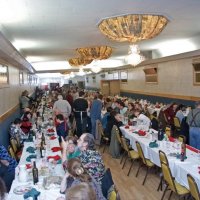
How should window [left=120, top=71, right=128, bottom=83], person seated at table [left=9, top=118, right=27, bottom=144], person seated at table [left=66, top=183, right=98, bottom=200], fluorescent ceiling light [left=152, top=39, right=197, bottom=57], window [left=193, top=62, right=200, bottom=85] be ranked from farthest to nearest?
window [left=120, top=71, right=128, bottom=83], window [left=193, top=62, right=200, bottom=85], fluorescent ceiling light [left=152, top=39, right=197, bottom=57], person seated at table [left=9, top=118, right=27, bottom=144], person seated at table [left=66, top=183, right=98, bottom=200]

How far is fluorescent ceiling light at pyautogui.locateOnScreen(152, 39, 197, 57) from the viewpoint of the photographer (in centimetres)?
1104

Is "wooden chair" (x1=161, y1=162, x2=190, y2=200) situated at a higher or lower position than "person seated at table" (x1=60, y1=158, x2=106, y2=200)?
lower

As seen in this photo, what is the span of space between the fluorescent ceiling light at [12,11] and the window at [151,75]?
10.8 m

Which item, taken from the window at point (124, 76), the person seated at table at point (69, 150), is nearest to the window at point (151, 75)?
the window at point (124, 76)

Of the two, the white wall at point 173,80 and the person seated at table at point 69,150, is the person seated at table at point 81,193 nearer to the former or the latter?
the person seated at table at point 69,150

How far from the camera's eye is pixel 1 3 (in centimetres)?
480

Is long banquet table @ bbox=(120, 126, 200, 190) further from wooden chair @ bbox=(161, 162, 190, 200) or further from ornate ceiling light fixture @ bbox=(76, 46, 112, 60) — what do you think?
ornate ceiling light fixture @ bbox=(76, 46, 112, 60)

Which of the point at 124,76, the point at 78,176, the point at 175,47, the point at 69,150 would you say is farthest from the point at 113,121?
the point at 124,76

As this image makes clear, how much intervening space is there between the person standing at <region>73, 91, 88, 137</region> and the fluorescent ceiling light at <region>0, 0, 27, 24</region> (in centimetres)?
560

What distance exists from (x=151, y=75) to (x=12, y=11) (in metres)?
12.2

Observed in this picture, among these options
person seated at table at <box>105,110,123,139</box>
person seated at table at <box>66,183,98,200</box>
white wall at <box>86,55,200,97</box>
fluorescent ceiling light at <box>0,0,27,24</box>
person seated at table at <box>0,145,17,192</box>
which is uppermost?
fluorescent ceiling light at <box>0,0,27,24</box>

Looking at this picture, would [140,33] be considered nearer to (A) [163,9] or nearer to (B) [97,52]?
(A) [163,9]

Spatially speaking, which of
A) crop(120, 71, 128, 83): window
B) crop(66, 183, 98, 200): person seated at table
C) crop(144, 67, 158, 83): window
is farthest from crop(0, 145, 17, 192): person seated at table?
crop(120, 71, 128, 83): window

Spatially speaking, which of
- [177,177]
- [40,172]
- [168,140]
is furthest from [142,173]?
[40,172]
